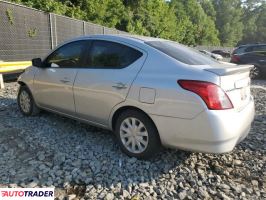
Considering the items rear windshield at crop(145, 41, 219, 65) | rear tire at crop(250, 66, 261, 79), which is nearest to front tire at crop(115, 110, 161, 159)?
rear windshield at crop(145, 41, 219, 65)

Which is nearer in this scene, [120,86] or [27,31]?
[120,86]

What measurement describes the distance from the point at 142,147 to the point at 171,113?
0.66 metres

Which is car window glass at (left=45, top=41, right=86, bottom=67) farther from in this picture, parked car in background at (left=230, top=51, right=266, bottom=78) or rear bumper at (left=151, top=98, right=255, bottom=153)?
parked car in background at (left=230, top=51, right=266, bottom=78)

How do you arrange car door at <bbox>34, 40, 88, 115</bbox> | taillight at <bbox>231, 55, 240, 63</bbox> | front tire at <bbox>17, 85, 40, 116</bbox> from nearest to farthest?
1. car door at <bbox>34, 40, 88, 115</bbox>
2. front tire at <bbox>17, 85, 40, 116</bbox>
3. taillight at <bbox>231, 55, 240, 63</bbox>

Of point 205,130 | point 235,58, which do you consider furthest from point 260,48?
point 205,130

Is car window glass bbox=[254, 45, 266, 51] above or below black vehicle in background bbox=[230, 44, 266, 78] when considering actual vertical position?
above

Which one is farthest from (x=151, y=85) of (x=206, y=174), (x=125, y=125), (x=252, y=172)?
(x=252, y=172)

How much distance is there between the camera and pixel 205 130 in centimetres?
339

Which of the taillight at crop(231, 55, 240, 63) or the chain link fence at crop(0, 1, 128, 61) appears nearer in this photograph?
the chain link fence at crop(0, 1, 128, 61)

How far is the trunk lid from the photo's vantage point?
3.47 metres

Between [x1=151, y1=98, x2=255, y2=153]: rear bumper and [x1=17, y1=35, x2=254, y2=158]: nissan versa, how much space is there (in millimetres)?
11

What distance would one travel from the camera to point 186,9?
55031mm

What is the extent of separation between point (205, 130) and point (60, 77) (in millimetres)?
2528

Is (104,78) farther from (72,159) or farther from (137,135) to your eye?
(72,159)
